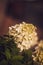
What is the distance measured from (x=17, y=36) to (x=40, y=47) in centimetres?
16

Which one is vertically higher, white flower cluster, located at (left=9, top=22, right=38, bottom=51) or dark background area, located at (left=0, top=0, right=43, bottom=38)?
dark background area, located at (left=0, top=0, right=43, bottom=38)

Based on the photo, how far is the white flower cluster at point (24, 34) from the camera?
138 cm

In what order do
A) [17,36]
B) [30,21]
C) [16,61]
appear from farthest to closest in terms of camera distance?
[30,21]
[17,36]
[16,61]

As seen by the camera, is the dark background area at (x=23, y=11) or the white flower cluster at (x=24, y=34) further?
the dark background area at (x=23, y=11)

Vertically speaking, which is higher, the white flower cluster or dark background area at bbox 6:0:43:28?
dark background area at bbox 6:0:43:28

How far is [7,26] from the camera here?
1493mm

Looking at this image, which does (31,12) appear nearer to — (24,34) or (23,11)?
(23,11)

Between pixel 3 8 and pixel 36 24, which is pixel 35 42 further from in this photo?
pixel 3 8

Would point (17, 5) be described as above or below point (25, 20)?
above

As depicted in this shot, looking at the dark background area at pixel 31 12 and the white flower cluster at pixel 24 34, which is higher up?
the dark background area at pixel 31 12

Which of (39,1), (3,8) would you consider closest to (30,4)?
(39,1)

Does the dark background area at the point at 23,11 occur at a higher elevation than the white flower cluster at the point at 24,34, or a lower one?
higher

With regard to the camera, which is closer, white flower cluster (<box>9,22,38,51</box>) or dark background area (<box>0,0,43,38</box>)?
white flower cluster (<box>9,22,38,51</box>)

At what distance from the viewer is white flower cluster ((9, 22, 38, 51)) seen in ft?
4.54
